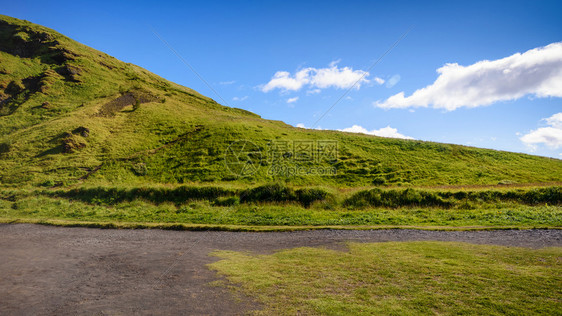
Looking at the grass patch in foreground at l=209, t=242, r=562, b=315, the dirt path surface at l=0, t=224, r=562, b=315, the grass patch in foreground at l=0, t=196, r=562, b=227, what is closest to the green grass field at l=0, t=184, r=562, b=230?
the grass patch in foreground at l=0, t=196, r=562, b=227

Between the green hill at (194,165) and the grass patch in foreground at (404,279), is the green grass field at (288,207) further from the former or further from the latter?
the grass patch in foreground at (404,279)

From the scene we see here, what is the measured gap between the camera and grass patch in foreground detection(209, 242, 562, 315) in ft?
25.2

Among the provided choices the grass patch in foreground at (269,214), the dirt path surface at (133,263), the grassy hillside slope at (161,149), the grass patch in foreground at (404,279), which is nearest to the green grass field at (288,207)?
the grass patch in foreground at (269,214)

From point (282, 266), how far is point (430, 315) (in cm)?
626

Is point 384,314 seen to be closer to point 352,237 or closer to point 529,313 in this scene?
point 529,313

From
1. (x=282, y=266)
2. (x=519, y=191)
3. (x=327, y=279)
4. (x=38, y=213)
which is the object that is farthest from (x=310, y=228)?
(x=38, y=213)

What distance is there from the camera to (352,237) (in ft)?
55.0

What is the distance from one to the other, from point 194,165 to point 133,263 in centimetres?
2806

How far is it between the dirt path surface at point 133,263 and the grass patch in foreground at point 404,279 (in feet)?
4.54

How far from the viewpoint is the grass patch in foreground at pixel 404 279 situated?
25.2 ft

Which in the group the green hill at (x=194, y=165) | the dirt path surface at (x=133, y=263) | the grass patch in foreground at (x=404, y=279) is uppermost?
the green hill at (x=194, y=165)

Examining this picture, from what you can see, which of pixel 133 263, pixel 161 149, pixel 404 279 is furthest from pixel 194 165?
pixel 404 279

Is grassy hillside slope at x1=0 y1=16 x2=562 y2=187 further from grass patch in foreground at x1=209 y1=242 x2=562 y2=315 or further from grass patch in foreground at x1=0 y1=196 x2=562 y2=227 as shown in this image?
grass patch in foreground at x1=209 y1=242 x2=562 y2=315

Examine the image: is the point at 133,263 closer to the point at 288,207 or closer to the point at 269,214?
the point at 269,214
